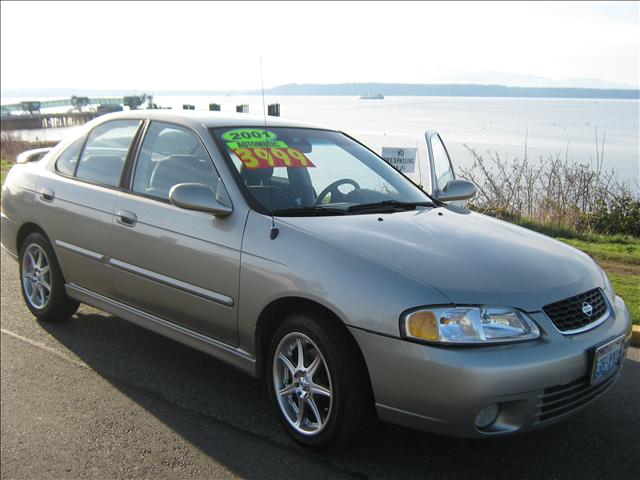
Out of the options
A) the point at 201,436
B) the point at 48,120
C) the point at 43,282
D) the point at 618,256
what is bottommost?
the point at 48,120

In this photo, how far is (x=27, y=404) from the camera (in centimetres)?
389

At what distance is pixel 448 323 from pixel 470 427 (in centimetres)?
46

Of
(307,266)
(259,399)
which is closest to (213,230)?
(307,266)

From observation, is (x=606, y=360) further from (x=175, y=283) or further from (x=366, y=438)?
(x=175, y=283)

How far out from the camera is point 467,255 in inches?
124

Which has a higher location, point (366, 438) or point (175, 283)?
point (175, 283)

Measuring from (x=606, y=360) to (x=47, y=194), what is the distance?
4.15 meters

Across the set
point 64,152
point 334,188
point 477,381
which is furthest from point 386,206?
point 64,152

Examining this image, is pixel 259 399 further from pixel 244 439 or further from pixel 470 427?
pixel 470 427

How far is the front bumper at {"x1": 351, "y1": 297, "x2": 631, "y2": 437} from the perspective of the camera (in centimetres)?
269

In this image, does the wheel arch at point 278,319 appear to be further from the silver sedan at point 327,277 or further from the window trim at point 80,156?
the window trim at point 80,156

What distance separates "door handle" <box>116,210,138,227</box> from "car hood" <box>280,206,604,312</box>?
49.0 inches

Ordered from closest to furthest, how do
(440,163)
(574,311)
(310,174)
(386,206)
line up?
1. (574,311)
2. (386,206)
3. (310,174)
4. (440,163)

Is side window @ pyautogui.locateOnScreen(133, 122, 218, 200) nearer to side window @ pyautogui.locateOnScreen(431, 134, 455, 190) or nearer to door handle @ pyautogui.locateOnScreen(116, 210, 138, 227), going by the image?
door handle @ pyautogui.locateOnScreen(116, 210, 138, 227)
